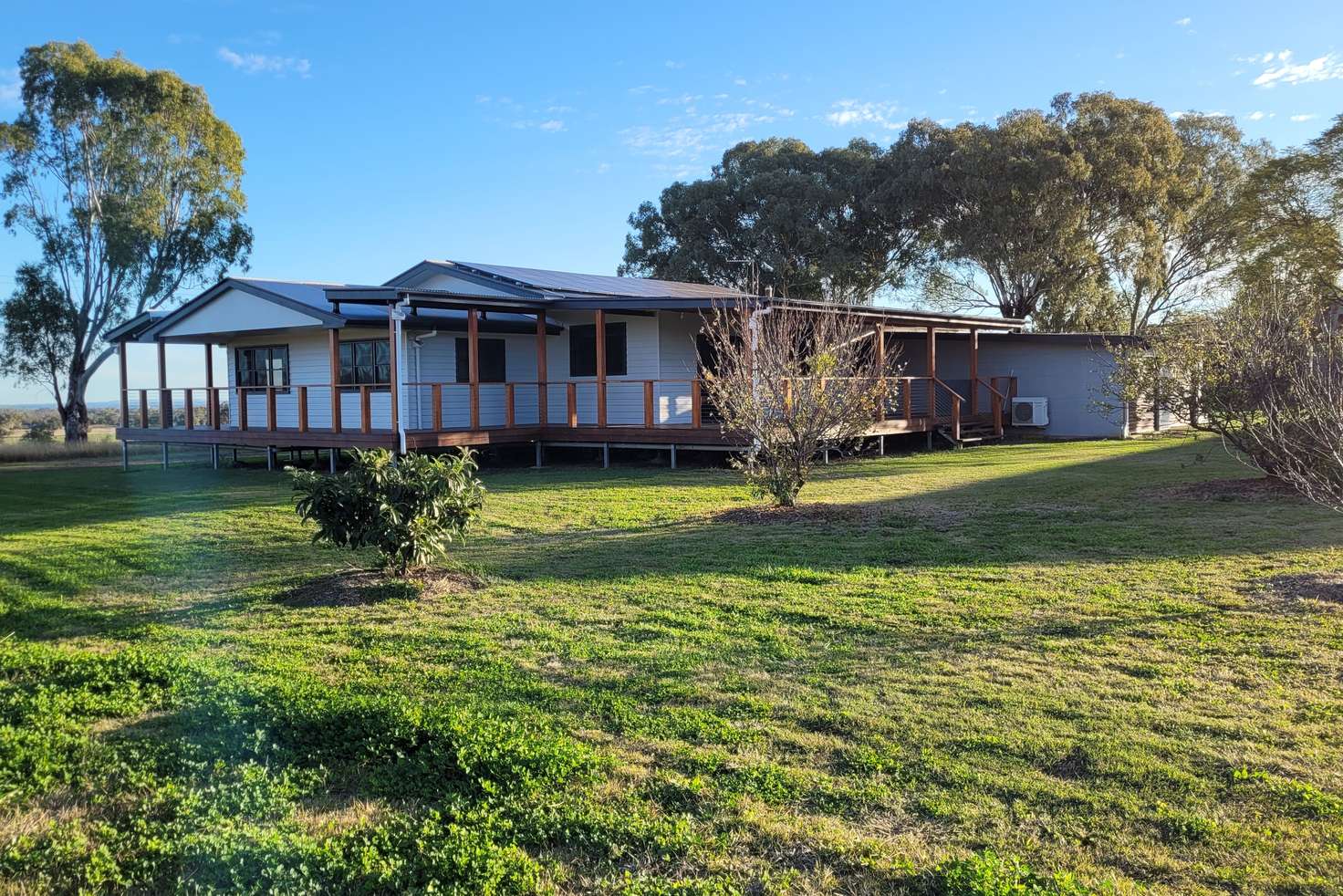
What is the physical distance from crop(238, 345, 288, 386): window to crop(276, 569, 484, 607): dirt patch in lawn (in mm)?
14821

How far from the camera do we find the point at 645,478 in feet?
51.8

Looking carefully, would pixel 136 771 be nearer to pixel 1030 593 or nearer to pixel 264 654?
pixel 264 654

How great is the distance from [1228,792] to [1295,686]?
1.59m

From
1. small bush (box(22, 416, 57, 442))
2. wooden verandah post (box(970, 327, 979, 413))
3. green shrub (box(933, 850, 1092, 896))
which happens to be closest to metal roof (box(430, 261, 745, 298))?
wooden verandah post (box(970, 327, 979, 413))

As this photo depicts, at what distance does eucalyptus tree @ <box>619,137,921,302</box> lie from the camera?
36.7 m

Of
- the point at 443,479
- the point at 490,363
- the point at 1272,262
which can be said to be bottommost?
the point at 443,479

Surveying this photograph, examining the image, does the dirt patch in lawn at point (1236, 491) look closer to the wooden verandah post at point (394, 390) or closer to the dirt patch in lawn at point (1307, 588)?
the dirt patch in lawn at point (1307, 588)

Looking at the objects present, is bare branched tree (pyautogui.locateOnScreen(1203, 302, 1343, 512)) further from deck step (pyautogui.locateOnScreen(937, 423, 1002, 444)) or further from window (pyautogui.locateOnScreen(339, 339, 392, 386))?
window (pyautogui.locateOnScreen(339, 339, 392, 386))

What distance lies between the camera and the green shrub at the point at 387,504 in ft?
25.6

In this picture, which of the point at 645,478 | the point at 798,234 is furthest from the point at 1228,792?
the point at 798,234

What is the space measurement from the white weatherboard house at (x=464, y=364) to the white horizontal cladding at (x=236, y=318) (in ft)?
0.12

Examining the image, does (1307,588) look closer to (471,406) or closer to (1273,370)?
(1273,370)

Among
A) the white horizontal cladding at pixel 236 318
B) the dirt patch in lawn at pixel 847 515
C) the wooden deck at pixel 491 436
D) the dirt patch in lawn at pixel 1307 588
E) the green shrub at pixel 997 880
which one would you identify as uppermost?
the white horizontal cladding at pixel 236 318

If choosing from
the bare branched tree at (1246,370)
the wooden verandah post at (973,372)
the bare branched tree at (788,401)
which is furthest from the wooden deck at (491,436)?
the bare branched tree at (1246,370)
